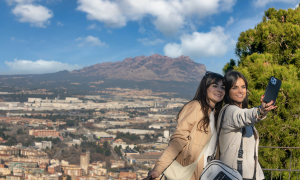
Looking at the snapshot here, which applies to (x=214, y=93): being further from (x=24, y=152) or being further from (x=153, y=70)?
(x=153, y=70)

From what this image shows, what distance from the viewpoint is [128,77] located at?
10731cm

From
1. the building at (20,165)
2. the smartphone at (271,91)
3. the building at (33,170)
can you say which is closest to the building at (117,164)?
the building at (33,170)

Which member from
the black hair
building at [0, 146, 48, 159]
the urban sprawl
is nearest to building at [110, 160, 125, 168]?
the urban sprawl

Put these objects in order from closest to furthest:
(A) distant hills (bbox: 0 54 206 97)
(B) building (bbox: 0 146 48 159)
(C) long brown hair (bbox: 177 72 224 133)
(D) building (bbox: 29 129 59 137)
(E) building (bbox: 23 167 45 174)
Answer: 1. (C) long brown hair (bbox: 177 72 224 133)
2. (E) building (bbox: 23 167 45 174)
3. (B) building (bbox: 0 146 48 159)
4. (D) building (bbox: 29 129 59 137)
5. (A) distant hills (bbox: 0 54 206 97)

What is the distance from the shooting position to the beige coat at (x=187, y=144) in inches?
43.9

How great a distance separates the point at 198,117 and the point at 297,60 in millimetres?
3221

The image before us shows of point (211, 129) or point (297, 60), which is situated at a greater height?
point (297, 60)

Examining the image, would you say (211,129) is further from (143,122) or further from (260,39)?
(143,122)

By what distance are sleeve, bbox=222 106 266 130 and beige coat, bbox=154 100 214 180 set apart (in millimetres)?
126

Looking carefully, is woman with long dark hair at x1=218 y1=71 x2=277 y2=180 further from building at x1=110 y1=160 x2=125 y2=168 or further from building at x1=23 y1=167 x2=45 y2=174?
building at x1=110 y1=160 x2=125 y2=168

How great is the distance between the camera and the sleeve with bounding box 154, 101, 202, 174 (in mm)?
1110

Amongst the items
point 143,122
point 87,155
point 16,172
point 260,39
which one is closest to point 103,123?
point 143,122

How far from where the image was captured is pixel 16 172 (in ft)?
52.7

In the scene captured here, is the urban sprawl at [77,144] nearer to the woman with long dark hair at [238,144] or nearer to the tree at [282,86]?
the tree at [282,86]
